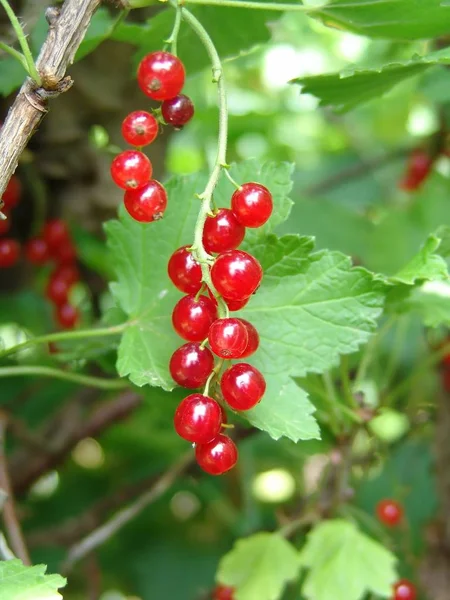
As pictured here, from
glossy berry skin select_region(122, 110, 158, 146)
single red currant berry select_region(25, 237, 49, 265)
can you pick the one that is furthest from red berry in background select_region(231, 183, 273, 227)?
single red currant berry select_region(25, 237, 49, 265)

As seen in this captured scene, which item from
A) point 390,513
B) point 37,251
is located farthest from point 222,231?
point 390,513

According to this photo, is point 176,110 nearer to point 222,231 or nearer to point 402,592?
point 222,231

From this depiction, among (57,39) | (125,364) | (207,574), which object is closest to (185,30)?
(57,39)

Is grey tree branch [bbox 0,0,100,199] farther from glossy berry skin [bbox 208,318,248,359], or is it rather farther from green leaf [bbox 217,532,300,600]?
green leaf [bbox 217,532,300,600]

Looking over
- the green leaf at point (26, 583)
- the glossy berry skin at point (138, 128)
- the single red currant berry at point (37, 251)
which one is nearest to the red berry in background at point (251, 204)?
the glossy berry skin at point (138, 128)

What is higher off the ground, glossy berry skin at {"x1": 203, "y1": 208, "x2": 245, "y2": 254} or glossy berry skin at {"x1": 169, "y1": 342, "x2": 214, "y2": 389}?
glossy berry skin at {"x1": 203, "y1": 208, "x2": 245, "y2": 254}

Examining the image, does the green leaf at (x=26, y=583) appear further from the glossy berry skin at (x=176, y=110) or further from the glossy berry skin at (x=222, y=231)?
Result: the glossy berry skin at (x=176, y=110)
